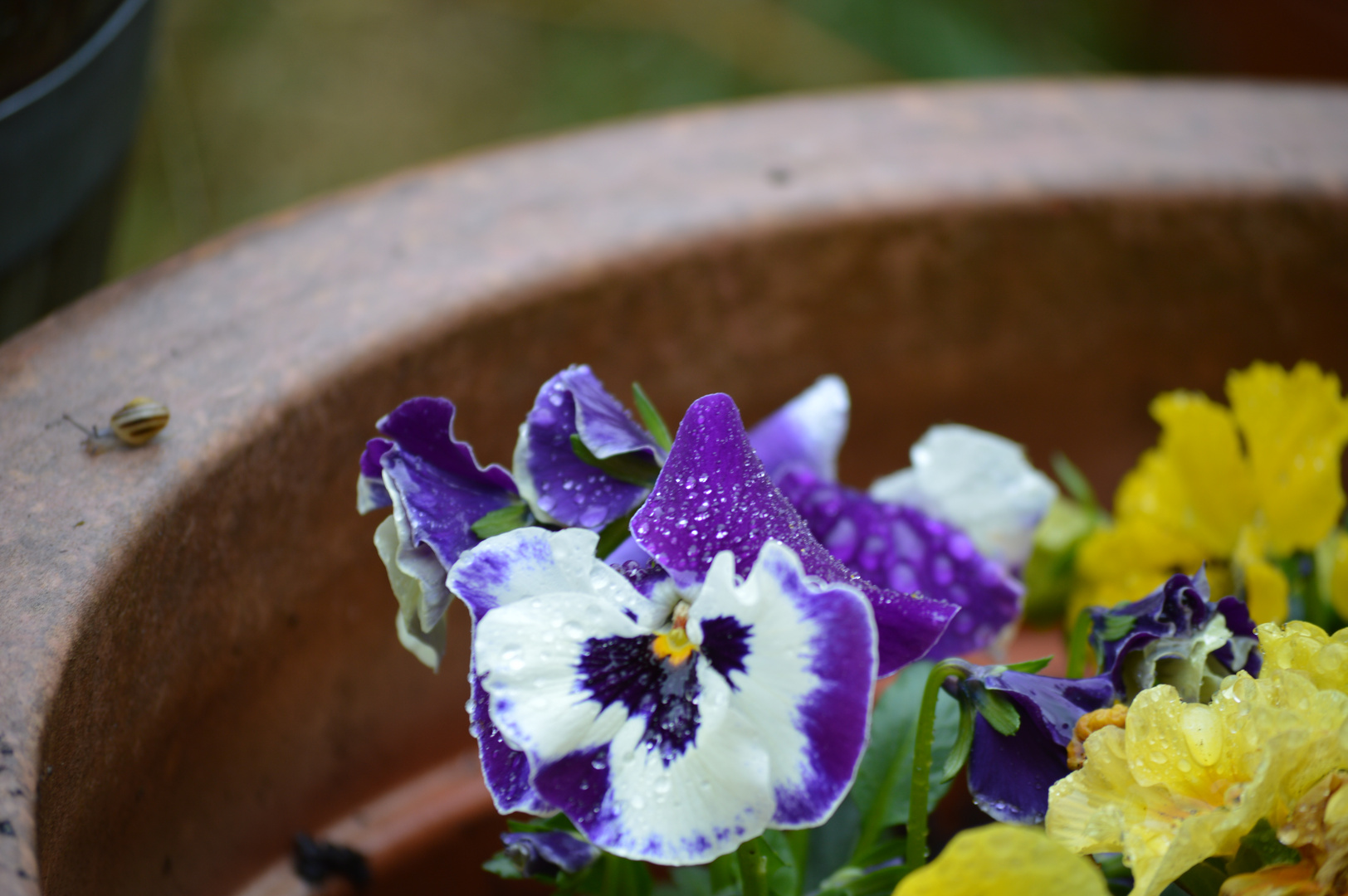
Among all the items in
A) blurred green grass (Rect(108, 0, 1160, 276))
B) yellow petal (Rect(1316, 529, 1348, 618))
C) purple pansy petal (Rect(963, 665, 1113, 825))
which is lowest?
blurred green grass (Rect(108, 0, 1160, 276))

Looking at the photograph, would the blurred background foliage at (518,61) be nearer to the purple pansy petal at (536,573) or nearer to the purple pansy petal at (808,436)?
the purple pansy petal at (808,436)

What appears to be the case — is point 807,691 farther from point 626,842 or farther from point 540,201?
point 540,201

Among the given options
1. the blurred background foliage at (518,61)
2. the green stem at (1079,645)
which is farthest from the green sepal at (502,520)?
the blurred background foliage at (518,61)

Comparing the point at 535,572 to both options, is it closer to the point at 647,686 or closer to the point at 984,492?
the point at 647,686

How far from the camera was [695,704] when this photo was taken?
32 cm

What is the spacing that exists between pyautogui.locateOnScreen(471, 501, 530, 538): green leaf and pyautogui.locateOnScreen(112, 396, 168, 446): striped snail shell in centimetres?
17

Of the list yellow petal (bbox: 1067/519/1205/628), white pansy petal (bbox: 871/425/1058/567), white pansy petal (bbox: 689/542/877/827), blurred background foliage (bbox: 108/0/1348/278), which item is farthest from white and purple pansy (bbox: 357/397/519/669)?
blurred background foliage (bbox: 108/0/1348/278)

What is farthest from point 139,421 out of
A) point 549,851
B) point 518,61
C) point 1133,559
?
point 518,61

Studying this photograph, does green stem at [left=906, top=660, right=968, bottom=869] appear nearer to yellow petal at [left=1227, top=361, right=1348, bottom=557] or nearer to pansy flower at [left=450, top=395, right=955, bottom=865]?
pansy flower at [left=450, top=395, right=955, bottom=865]

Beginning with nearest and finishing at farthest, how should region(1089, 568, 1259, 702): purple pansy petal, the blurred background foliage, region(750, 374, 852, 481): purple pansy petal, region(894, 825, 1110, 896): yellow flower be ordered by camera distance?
region(894, 825, 1110, 896): yellow flower → region(1089, 568, 1259, 702): purple pansy petal → region(750, 374, 852, 481): purple pansy petal → the blurred background foliage

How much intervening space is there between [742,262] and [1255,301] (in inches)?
12.8

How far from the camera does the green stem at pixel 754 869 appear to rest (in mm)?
362

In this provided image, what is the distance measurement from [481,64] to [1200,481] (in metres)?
1.47

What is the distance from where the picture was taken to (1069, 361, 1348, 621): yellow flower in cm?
52
